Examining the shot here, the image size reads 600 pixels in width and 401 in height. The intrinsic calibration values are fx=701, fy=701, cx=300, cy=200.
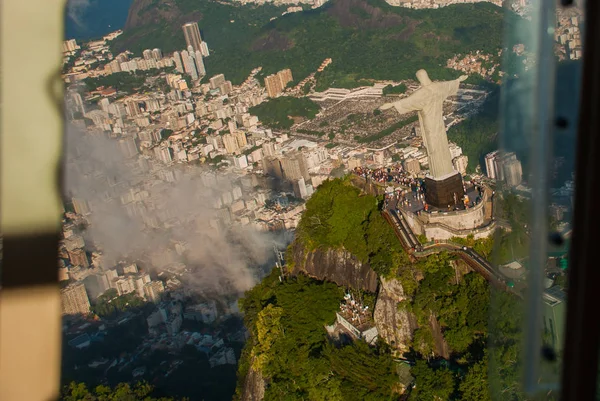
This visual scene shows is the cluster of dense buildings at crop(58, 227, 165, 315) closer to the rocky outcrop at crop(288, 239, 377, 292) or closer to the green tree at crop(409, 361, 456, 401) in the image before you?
the rocky outcrop at crop(288, 239, 377, 292)

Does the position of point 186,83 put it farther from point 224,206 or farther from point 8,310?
point 8,310

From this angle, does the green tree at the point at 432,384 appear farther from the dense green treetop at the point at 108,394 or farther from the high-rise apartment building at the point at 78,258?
the high-rise apartment building at the point at 78,258

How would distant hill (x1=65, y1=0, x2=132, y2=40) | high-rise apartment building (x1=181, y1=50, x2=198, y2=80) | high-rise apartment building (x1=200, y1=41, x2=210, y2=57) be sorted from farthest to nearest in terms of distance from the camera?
distant hill (x1=65, y1=0, x2=132, y2=40), high-rise apartment building (x1=200, y1=41, x2=210, y2=57), high-rise apartment building (x1=181, y1=50, x2=198, y2=80)

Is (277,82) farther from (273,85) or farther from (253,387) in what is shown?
(253,387)

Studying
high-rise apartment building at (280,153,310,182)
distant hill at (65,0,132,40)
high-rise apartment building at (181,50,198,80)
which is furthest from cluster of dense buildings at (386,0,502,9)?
distant hill at (65,0,132,40)

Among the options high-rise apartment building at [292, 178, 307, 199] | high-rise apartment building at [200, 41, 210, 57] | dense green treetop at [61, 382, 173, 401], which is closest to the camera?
dense green treetop at [61, 382, 173, 401]

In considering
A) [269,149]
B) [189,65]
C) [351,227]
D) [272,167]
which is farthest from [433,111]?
[189,65]
